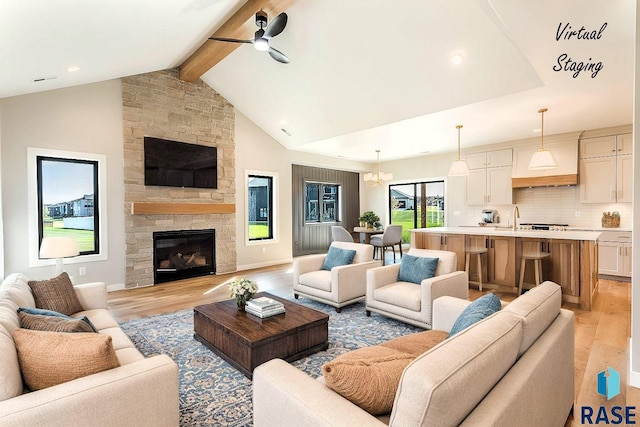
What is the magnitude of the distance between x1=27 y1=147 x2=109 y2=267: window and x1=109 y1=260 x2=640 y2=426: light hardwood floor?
99 cm

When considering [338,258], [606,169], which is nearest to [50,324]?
[338,258]

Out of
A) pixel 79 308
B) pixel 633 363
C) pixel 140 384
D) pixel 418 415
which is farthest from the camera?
pixel 79 308

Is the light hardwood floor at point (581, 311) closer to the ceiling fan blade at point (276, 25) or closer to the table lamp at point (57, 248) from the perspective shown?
the table lamp at point (57, 248)

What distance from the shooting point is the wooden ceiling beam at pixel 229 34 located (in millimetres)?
3765

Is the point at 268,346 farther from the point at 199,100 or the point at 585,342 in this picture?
the point at 199,100

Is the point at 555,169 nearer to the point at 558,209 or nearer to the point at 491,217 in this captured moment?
the point at 558,209

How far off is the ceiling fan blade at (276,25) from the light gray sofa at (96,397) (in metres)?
3.37

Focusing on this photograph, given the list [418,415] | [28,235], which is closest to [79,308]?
[28,235]

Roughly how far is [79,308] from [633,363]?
439 centimetres

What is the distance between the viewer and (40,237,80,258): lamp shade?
349cm

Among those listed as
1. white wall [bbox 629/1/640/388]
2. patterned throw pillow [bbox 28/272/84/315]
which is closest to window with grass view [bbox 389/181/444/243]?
white wall [bbox 629/1/640/388]

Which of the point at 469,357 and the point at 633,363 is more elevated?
the point at 469,357

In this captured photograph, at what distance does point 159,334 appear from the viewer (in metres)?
3.29

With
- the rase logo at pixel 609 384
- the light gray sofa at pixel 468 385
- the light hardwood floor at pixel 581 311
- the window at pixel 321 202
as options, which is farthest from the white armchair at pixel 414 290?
the window at pixel 321 202
